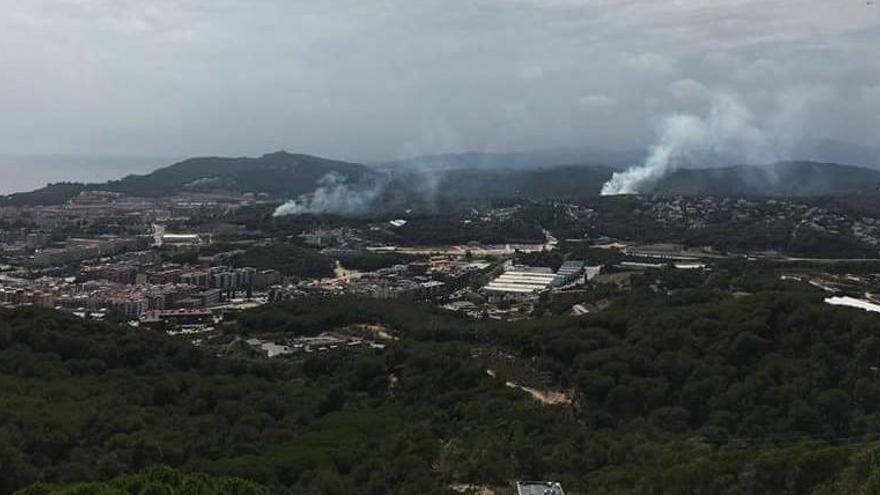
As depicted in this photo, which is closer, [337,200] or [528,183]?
[337,200]

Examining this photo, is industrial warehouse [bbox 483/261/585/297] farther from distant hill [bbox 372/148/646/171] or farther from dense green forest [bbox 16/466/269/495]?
distant hill [bbox 372/148/646/171]

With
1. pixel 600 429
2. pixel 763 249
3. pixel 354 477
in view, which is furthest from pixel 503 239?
pixel 354 477

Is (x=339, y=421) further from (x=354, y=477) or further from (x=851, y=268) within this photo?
(x=851, y=268)

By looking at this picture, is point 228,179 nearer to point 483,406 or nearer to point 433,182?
point 433,182

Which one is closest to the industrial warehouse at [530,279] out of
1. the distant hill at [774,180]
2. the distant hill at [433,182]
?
the distant hill at [433,182]

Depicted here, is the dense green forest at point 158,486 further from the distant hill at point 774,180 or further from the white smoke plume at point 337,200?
the distant hill at point 774,180

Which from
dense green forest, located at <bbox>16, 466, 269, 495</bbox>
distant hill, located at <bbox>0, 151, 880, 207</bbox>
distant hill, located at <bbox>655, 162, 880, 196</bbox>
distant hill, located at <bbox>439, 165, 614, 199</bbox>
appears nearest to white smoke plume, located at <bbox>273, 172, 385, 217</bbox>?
distant hill, located at <bbox>0, 151, 880, 207</bbox>

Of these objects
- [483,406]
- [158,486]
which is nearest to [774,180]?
[483,406]

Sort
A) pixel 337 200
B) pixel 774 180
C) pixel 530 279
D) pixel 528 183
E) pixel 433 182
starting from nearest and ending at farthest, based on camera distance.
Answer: pixel 530 279, pixel 337 200, pixel 528 183, pixel 433 182, pixel 774 180
